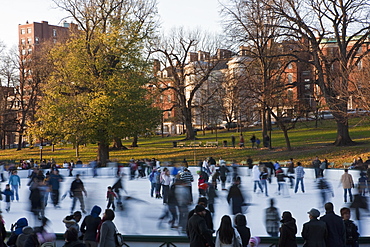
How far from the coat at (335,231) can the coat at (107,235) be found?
3.46m

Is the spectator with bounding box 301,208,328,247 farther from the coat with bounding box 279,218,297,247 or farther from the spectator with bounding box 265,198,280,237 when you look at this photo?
the spectator with bounding box 265,198,280,237

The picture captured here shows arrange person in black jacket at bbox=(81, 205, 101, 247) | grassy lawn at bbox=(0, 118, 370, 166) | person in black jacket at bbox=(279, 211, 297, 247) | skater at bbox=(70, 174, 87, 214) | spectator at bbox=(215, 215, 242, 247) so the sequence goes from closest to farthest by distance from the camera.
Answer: spectator at bbox=(215, 215, 242, 247) < person in black jacket at bbox=(279, 211, 297, 247) < person in black jacket at bbox=(81, 205, 101, 247) < skater at bbox=(70, 174, 87, 214) < grassy lawn at bbox=(0, 118, 370, 166)

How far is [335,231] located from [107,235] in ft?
12.1

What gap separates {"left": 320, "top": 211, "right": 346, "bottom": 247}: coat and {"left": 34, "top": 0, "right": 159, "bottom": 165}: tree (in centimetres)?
2540

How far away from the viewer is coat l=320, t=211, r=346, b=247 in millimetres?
7207

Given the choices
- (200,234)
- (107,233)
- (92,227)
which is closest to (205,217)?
(200,234)

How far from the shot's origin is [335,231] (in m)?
7.23

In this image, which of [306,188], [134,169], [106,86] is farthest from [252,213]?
[106,86]

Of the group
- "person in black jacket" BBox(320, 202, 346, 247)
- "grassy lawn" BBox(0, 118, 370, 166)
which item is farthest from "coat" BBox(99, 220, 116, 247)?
"grassy lawn" BBox(0, 118, 370, 166)

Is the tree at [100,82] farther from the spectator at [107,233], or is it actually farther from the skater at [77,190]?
the spectator at [107,233]

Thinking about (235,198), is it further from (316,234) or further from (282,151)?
(282,151)

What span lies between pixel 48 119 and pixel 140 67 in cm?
794

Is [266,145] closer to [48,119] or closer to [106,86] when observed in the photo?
[106,86]

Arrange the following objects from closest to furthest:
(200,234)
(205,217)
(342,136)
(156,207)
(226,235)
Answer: (226,235)
(200,234)
(205,217)
(156,207)
(342,136)
